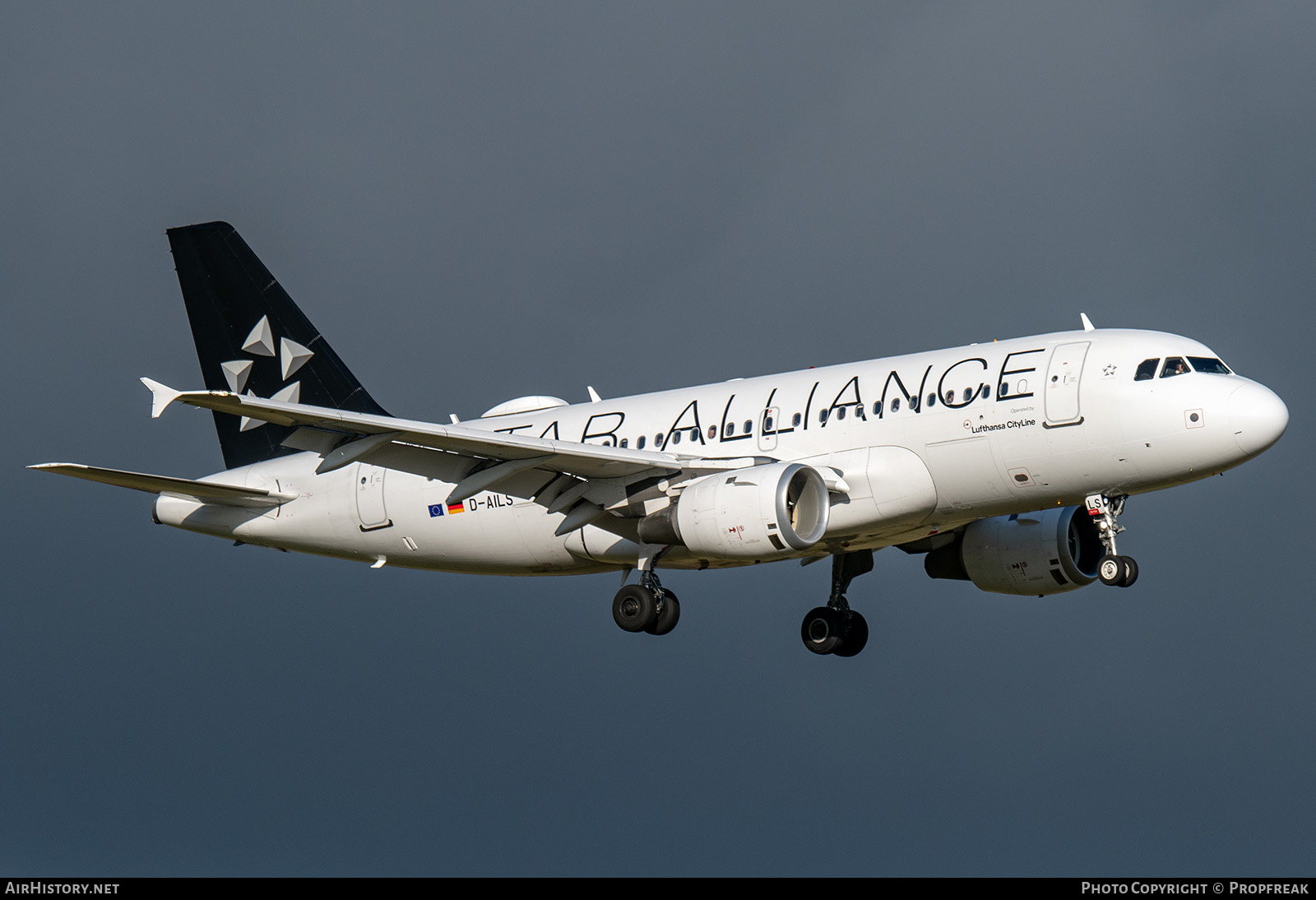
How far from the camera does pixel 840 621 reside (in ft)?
126

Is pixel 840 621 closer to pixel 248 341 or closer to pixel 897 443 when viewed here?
pixel 897 443

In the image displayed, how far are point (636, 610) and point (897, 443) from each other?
622 centimetres

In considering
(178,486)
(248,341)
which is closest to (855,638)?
(178,486)

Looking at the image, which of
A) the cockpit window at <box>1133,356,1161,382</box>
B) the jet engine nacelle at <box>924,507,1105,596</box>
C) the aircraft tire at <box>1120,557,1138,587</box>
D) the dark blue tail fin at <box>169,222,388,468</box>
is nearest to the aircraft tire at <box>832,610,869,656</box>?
the jet engine nacelle at <box>924,507,1105,596</box>

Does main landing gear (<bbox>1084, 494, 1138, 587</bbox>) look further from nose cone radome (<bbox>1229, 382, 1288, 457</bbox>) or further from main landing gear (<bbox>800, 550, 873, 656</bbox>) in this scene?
main landing gear (<bbox>800, 550, 873, 656</bbox>)

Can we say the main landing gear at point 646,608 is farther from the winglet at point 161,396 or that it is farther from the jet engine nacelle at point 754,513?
the winglet at point 161,396

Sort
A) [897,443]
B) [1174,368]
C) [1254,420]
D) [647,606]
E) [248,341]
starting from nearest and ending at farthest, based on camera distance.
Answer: [1254,420] < [1174,368] < [897,443] < [647,606] < [248,341]

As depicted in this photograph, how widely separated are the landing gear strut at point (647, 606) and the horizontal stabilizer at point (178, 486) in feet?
30.5

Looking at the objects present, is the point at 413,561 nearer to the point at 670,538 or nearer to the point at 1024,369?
the point at 670,538

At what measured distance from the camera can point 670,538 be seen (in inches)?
1315

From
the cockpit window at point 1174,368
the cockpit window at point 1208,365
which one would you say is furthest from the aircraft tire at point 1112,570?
the cockpit window at point 1208,365
